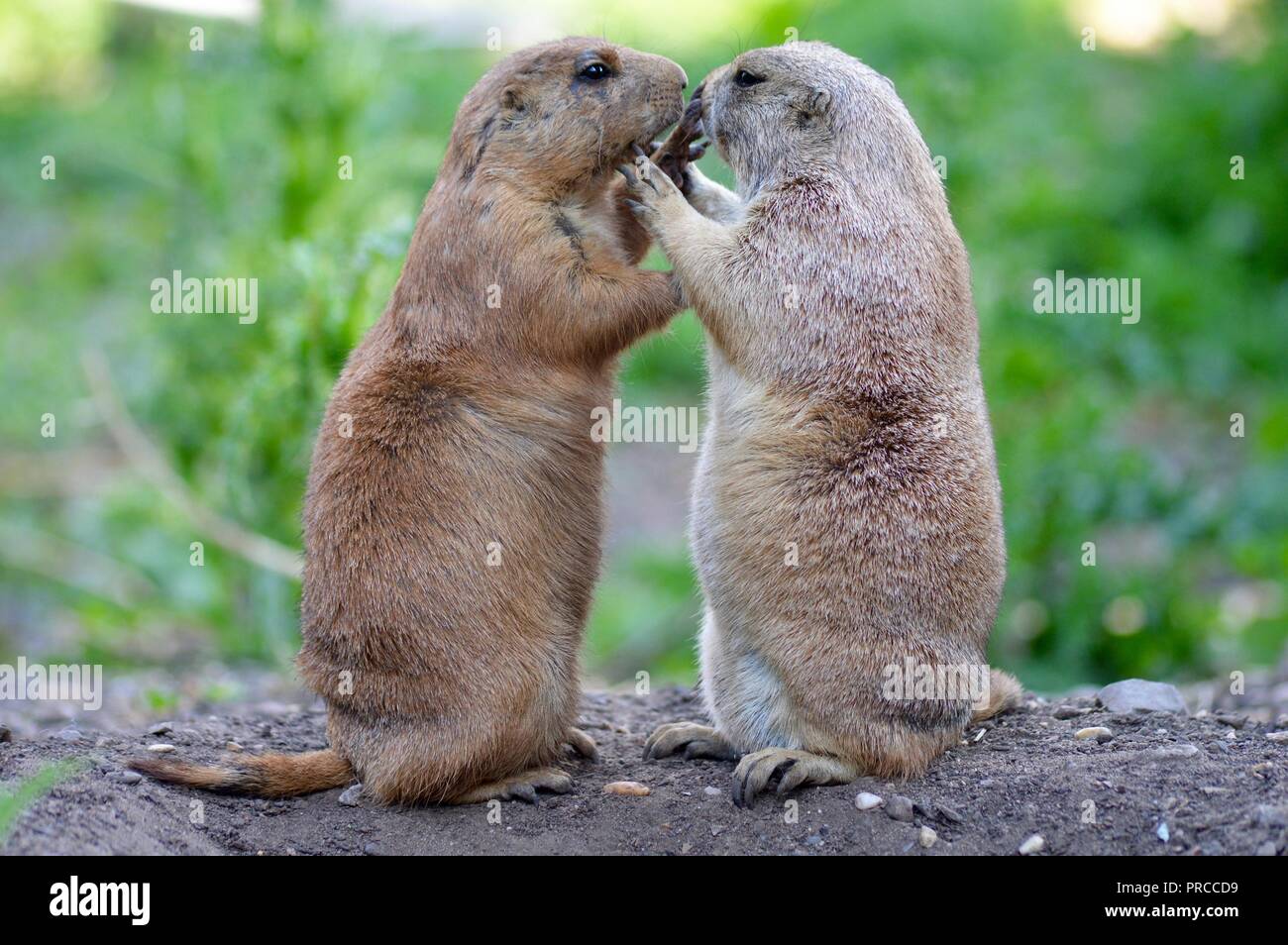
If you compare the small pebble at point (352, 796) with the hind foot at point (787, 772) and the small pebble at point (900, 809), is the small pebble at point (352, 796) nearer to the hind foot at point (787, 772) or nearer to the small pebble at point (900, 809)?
the hind foot at point (787, 772)

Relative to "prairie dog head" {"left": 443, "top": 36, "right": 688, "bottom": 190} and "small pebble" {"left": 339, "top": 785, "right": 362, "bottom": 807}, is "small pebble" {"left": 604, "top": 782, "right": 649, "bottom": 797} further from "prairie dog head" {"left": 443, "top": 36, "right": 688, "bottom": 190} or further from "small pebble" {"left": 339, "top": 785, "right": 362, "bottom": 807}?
"prairie dog head" {"left": 443, "top": 36, "right": 688, "bottom": 190}

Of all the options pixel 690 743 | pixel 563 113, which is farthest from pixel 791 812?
pixel 563 113

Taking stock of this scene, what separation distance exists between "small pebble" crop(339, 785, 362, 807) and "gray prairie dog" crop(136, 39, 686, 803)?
2.3 inches

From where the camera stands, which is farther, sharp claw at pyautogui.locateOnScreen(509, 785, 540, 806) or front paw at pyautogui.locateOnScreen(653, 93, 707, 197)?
front paw at pyautogui.locateOnScreen(653, 93, 707, 197)

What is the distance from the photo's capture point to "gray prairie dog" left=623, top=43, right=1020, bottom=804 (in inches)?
231

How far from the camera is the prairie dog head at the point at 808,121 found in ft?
20.4

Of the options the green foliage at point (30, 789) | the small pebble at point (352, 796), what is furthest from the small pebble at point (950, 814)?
the green foliage at point (30, 789)

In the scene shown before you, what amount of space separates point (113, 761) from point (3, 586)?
824cm

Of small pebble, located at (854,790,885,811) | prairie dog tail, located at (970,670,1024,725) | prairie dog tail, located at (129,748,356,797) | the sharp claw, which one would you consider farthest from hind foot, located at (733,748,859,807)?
prairie dog tail, located at (129,748,356,797)

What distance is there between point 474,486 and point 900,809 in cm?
212

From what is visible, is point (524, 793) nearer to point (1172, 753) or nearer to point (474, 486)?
point (474, 486)
